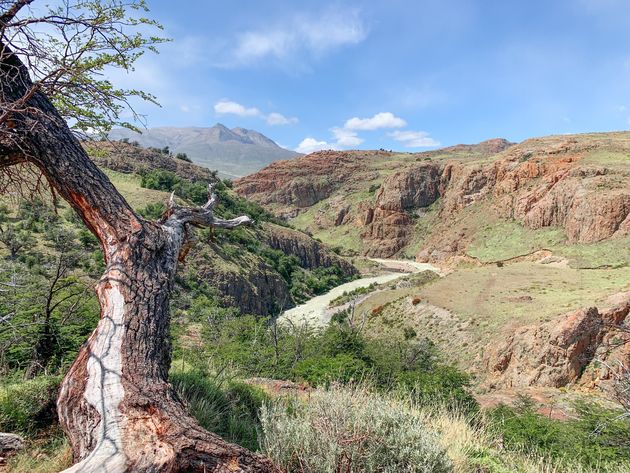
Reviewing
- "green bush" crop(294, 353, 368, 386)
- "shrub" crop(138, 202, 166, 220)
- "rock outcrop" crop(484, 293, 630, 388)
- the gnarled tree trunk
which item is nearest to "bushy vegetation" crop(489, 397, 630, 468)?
"green bush" crop(294, 353, 368, 386)

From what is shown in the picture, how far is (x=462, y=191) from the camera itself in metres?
65.5

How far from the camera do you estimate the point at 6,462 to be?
2811mm

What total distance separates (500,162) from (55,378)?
68.4 m

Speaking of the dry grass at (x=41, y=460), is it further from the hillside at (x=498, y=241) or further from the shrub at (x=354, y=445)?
the hillside at (x=498, y=241)

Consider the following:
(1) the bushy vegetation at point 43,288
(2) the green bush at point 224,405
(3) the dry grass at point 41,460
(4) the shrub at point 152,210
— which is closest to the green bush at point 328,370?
(2) the green bush at point 224,405

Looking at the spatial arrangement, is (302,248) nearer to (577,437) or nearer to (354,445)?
(577,437)

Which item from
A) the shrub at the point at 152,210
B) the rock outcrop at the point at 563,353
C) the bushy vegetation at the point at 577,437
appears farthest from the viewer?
the shrub at the point at 152,210

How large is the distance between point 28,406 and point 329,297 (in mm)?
40534

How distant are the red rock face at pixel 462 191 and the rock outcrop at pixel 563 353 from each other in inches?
1222

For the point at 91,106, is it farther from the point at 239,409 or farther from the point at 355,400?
the point at 355,400

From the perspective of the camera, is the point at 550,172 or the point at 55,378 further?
the point at 550,172

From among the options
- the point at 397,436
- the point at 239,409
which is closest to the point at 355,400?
the point at 397,436

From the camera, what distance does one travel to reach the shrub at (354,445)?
9.44 feet

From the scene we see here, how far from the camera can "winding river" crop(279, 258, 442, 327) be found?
34375mm
